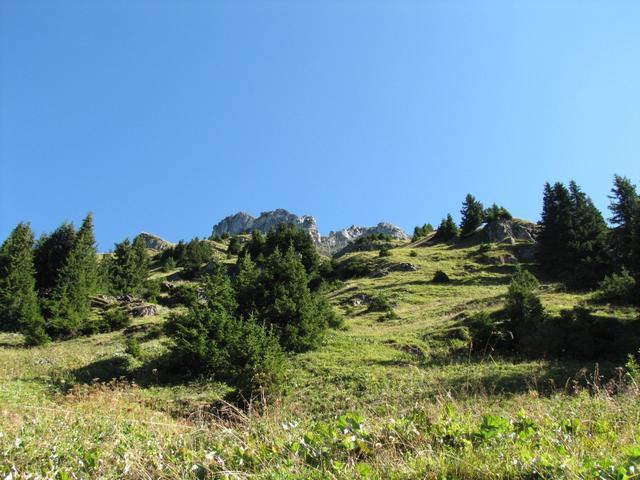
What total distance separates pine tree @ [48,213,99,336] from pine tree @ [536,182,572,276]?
170 ft

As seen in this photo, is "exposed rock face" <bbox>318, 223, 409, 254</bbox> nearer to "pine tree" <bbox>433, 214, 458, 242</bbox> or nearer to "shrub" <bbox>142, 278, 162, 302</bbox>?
"pine tree" <bbox>433, 214, 458, 242</bbox>

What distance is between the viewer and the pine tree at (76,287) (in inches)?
1341

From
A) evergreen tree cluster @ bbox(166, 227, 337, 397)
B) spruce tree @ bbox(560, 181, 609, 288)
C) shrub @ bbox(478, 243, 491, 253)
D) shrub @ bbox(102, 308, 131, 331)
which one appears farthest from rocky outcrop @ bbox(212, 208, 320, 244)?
evergreen tree cluster @ bbox(166, 227, 337, 397)

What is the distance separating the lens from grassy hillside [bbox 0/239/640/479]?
3496 millimetres

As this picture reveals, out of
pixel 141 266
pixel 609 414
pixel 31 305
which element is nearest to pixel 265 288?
pixel 609 414

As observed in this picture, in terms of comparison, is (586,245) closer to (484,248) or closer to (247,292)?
(484,248)

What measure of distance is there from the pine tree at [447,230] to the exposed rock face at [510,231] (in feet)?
19.2

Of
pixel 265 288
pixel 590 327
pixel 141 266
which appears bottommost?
pixel 590 327

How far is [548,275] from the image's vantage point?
48.1m

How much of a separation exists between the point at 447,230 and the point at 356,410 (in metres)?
71.0

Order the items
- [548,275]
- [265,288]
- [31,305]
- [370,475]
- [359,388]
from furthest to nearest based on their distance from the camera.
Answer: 1. [548,275]
2. [31,305]
3. [265,288]
4. [359,388]
5. [370,475]

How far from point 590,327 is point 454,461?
18752 mm

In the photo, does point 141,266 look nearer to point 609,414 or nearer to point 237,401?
point 237,401

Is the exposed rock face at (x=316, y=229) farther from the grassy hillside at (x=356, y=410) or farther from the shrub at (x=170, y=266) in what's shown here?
the grassy hillside at (x=356, y=410)
